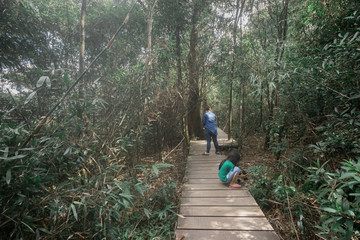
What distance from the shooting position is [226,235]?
205cm

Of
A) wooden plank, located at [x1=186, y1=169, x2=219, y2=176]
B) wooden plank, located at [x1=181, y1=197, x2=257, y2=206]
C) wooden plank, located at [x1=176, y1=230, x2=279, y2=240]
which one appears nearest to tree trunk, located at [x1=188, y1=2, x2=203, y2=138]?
wooden plank, located at [x1=186, y1=169, x2=219, y2=176]

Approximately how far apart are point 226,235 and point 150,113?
3.00m

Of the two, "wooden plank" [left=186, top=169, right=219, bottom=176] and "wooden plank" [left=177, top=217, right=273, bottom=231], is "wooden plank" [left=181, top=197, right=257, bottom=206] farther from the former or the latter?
"wooden plank" [left=186, top=169, right=219, bottom=176]

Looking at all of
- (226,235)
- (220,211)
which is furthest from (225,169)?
(226,235)

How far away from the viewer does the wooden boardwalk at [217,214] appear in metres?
2.07

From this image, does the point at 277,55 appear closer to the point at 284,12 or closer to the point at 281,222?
the point at 284,12

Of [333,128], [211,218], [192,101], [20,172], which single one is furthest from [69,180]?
[192,101]

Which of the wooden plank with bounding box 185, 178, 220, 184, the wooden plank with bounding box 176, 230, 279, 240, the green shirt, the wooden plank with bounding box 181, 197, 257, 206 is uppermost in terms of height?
the green shirt

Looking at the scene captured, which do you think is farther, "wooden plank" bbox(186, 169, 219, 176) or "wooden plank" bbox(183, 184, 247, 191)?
"wooden plank" bbox(186, 169, 219, 176)

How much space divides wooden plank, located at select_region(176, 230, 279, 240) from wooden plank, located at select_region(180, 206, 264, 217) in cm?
30

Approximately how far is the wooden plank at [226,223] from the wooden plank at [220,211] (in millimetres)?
65

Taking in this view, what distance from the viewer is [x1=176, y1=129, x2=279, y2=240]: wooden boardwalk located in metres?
2.07

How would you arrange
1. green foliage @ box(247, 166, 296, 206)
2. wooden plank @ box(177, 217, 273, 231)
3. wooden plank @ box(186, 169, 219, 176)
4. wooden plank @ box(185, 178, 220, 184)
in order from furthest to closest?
1. wooden plank @ box(186, 169, 219, 176)
2. wooden plank @ box(185, 178, 220, 184)
3. green foliage @ box(247, 166, 296, 206)
4. wooden plank @ box(177, 217, 273, 231)

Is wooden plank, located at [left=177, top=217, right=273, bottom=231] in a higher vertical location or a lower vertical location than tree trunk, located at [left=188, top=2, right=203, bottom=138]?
lower
